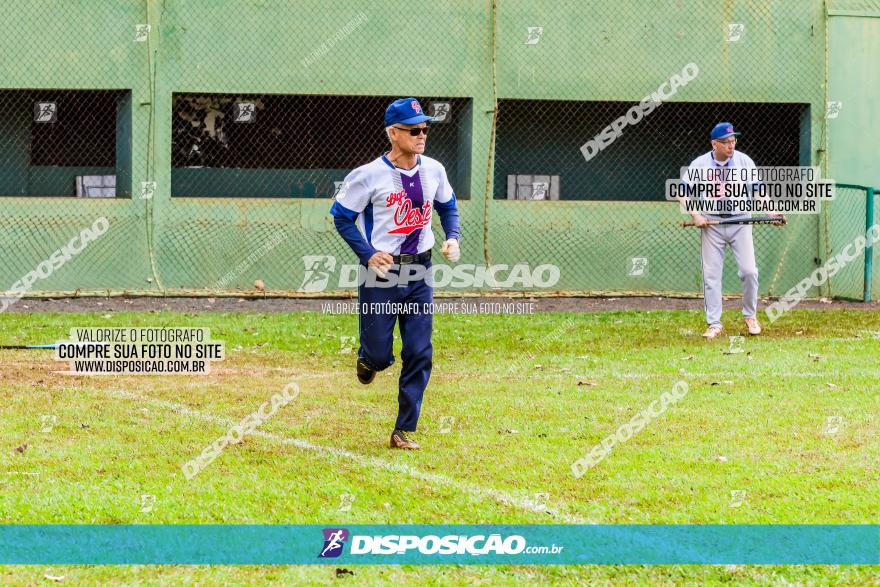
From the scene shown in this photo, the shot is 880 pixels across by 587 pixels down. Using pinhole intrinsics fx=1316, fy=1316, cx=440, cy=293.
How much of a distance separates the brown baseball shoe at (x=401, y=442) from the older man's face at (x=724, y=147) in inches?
258

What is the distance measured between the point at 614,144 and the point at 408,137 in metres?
14.3

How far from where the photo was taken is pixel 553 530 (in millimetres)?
6230

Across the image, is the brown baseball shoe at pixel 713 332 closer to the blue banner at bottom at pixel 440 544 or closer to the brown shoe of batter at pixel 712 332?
the brown shoe of batter at pixel 712 332

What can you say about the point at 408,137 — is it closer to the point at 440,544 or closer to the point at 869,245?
the point at 440,544

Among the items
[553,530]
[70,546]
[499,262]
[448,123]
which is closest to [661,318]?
[499,262]

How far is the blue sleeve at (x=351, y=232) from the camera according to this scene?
8078 mm

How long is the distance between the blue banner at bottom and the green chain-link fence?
12.1 metres

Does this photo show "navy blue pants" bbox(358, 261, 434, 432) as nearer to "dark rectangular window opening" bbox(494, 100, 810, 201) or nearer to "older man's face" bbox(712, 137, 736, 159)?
"older man's face" bbox(712, 137, 736, 159)

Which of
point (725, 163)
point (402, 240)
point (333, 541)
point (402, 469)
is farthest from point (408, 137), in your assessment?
point (725, 163)

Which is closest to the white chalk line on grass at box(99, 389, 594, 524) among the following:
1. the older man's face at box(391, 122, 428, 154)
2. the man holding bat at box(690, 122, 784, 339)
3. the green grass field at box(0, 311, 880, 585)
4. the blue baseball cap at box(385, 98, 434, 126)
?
the green grass field at box(0, 311, 880, 585)

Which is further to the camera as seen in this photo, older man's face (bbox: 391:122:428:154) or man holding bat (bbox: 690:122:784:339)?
man holding bat (bbox: 690:122:784:339)

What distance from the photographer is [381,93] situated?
720 inches

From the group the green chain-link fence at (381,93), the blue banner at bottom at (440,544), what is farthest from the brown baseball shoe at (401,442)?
the green chain-link fence at (381,93)

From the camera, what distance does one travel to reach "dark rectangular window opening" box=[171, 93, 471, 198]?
68.0 feet
